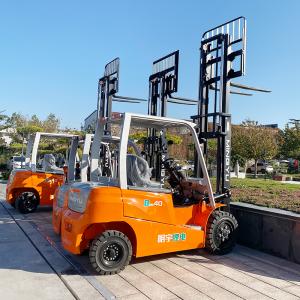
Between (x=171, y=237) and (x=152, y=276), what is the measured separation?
733mm

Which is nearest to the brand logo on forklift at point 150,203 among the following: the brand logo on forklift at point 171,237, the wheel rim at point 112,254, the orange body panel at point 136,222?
the orange body panel at point 136,222

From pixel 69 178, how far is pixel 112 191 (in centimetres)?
226

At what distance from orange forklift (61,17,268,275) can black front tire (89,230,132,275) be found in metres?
0.01

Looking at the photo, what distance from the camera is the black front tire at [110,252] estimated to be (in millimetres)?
5207

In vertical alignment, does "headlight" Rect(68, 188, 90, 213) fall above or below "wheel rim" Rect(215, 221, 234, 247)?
above

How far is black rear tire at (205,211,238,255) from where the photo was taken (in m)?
6.20

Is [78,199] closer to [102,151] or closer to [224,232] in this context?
[224,232]

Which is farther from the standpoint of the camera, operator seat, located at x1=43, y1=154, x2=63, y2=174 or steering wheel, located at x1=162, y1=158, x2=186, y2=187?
operator seat, located at x1=43, y1=154, x2=63, y2=174

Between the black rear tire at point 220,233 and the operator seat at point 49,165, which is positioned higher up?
the operator seat at point 49,165

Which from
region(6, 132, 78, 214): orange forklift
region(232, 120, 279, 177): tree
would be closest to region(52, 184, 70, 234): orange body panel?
region(6, 132, 78, 214): orange forklift

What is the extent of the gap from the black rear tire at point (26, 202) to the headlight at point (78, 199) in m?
5.00

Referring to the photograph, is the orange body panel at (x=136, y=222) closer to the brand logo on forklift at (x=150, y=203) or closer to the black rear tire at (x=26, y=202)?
the brand logo on forklift at (x=150, y=203)

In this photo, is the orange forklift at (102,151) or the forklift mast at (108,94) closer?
the orange forklift at (102,151)

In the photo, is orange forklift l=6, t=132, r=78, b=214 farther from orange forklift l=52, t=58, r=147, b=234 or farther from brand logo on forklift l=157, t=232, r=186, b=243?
brand logo on forklift l=157, t=232, r=186, b=243
